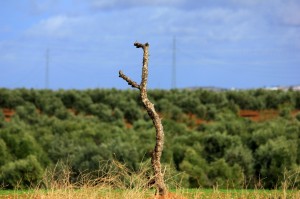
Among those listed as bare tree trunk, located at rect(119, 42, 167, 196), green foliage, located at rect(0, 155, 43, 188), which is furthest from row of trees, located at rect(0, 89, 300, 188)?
bare tree trunk, located at rect(119, 42, 167, 196)

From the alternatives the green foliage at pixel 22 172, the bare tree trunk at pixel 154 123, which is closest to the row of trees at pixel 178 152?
the green foliage at pixel 22 172

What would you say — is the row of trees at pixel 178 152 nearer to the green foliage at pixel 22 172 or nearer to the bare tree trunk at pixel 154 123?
the green foliage at pixel 22 172

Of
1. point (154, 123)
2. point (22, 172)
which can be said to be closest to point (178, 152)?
point (22, 172)

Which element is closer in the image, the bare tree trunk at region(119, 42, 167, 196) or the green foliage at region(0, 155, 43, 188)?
the bare tree trunk at region(119, 42, 167, 196)

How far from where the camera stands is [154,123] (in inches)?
488

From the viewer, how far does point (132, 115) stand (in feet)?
157

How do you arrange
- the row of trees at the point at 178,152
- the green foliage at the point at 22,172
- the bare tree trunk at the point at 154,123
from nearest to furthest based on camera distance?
the bare tree trunk at the point at 154,123 → the green foliage at the point at 22,172 → the row of trees at the point at 178,152

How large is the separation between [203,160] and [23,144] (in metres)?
6.43

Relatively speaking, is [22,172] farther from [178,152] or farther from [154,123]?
[154,123]

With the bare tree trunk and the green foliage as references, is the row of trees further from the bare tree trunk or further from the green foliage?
the bare tree trunk

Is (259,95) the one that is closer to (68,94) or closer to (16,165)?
(68,94)

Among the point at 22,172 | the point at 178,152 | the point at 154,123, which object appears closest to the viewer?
the point at 154,123

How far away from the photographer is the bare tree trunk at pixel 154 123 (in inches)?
477

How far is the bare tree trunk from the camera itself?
39.8ft
